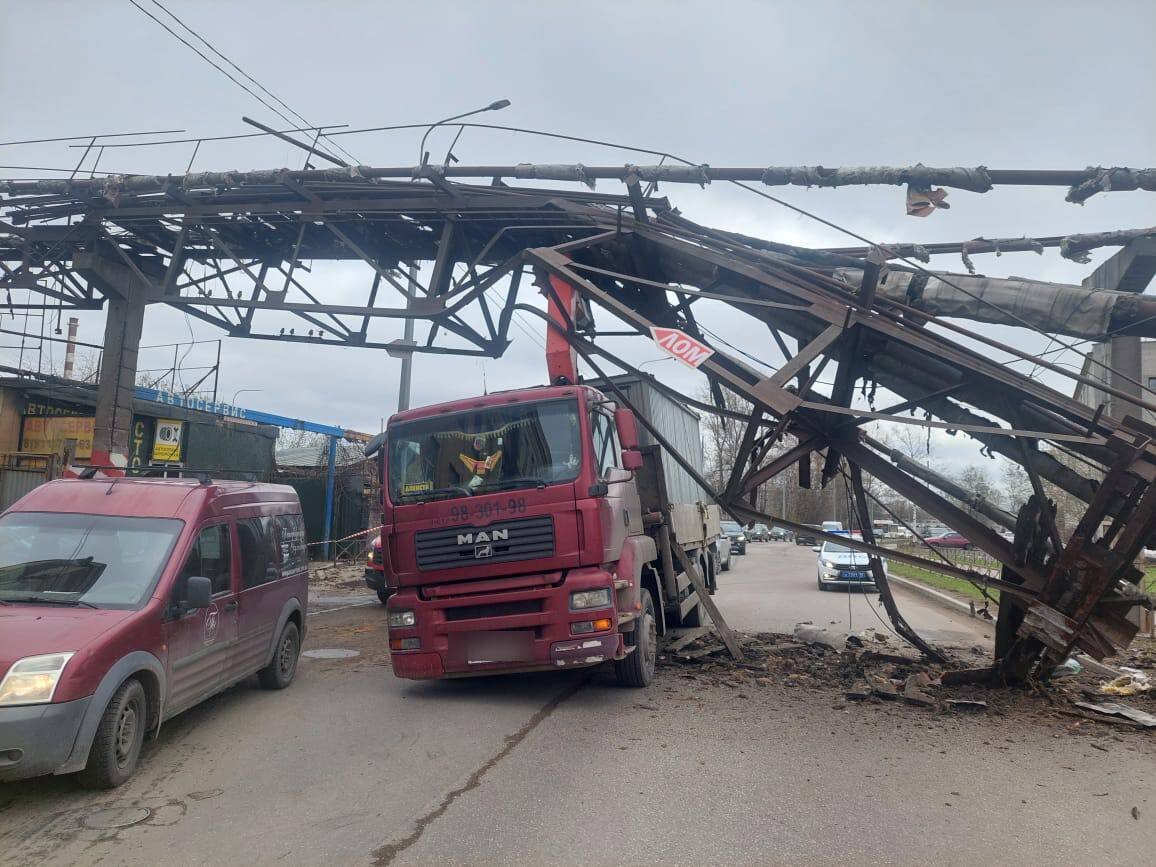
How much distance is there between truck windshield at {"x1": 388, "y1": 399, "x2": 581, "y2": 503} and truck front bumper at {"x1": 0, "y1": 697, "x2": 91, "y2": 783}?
144 inches

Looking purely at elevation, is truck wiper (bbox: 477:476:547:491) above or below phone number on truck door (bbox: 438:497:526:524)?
above

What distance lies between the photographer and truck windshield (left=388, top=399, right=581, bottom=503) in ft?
25.1

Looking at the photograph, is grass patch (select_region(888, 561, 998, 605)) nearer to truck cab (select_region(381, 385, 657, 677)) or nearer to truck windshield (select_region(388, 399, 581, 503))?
truck cab (select_region(381, 385, 657, 677))

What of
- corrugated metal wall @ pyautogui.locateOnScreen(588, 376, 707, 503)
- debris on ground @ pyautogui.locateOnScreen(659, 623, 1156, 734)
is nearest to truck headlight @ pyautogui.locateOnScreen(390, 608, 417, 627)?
debris on ground @ pyautogui.locateOnScreen(659, 623, 1156, 734)

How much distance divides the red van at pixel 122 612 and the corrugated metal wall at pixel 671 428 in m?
4.93

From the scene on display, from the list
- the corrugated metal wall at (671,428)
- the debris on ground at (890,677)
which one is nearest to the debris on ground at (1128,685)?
the debris on ground at (890,677)

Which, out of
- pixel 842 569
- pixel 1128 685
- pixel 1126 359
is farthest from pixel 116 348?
pixel 842 569

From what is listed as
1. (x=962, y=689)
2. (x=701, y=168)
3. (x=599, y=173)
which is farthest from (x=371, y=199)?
(x=962, y=689)

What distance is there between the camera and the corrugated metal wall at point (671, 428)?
36.4 feet

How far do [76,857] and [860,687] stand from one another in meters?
6.69

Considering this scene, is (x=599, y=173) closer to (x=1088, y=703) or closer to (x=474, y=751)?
(x=474, y=751)

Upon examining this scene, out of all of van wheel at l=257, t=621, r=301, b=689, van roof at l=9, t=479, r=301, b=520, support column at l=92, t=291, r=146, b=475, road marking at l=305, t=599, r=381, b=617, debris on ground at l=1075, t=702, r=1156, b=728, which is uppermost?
support column at l=92, t=291, r=146, b=475

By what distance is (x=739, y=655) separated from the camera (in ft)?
31.0

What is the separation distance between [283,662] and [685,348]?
16.9 feet
